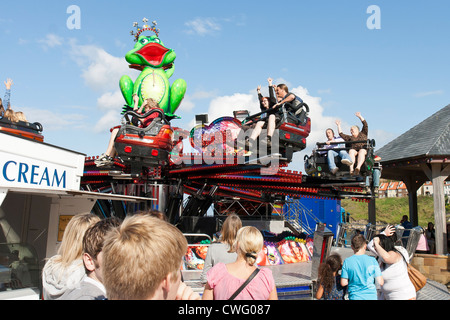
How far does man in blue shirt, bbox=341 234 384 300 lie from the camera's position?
3.79 metres

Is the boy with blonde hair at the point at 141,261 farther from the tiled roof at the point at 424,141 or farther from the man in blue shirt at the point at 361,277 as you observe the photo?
the tiled roof at the point at 424,141

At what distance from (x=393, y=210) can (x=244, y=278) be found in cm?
4802

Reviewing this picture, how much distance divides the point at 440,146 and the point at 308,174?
194 inches

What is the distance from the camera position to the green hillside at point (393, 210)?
41.5 m

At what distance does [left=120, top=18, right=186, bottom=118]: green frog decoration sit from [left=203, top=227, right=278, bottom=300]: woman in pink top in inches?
339

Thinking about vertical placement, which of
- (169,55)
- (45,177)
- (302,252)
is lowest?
(302,252)

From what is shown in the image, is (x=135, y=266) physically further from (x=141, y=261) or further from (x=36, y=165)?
(x=36, y=165)

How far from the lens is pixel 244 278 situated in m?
2.53

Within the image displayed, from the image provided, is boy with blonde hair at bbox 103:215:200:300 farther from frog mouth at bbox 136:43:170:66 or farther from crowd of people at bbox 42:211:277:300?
frog mouth at bbox 136:43:170:66

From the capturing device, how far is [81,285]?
2.07 meters
